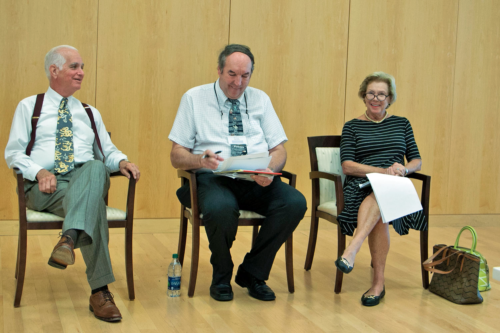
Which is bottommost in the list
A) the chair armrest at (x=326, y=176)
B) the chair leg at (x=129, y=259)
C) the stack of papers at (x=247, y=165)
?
the chair leg at (x=129, y=259)

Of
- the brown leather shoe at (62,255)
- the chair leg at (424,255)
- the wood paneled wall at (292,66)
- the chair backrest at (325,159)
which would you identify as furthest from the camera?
the wood paneled wall at (292,66)

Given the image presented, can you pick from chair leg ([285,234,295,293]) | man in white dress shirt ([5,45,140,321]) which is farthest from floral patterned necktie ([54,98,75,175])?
chair leg ([285,234,295,293])

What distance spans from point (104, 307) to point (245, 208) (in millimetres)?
899

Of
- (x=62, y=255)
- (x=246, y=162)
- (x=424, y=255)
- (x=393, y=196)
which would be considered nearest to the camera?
(x=62, y=255)

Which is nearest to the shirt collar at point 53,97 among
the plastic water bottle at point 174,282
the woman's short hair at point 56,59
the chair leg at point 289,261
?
the woman's short hair at point 56,59

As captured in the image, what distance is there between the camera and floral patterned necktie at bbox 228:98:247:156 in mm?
3070

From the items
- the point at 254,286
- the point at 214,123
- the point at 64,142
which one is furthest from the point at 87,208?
the point at 254,286

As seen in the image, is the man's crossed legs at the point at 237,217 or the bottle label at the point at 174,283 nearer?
the man's crossed legs at the point at 237,217

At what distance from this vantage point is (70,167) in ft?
9.31

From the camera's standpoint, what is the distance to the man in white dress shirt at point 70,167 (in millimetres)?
2498

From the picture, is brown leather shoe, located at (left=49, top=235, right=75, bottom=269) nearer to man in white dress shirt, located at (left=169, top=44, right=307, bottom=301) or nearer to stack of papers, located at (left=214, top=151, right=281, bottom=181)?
man in white dress shirt, located at (left=169, top=44, right=307, bottom=301)

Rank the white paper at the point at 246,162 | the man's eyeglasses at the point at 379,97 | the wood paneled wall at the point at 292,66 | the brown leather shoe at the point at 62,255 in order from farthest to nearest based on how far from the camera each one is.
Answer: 1. the wood paneled wall at the point at 292,66
2. the man's eyeglasses at the point at 379,97
3. the white paper at the point at 246,162
4. the brown leather shoe at the point at 62,255

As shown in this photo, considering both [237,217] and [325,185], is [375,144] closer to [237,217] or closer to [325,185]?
[325,185]

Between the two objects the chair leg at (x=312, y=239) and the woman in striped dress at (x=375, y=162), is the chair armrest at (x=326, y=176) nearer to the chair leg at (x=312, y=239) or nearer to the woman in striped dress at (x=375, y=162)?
the woman in striped dress at (x=375, y=162)
